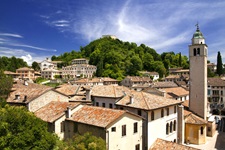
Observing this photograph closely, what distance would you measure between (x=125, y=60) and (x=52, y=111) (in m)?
96.1

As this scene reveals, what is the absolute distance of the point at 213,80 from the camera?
57.5m

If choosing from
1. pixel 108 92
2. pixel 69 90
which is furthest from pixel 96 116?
pixel 69 90

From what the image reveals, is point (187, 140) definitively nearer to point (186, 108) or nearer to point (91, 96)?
point (186, 108)

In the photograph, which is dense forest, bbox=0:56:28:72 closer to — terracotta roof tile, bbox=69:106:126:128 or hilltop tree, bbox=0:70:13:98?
hilltop tree, bbox=0:70:13:98

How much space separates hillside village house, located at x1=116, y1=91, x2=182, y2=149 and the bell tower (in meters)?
8.59

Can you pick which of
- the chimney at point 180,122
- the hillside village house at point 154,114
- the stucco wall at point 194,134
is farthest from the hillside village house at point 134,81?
the hillside village house at point 154,114

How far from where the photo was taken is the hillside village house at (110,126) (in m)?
18.2

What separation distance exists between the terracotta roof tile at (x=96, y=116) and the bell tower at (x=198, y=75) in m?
19.4

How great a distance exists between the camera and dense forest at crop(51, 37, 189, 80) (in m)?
107

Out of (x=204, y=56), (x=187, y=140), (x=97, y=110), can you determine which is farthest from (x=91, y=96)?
(x=204, y=56)

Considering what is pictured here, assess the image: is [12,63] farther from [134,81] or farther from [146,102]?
[146,102]

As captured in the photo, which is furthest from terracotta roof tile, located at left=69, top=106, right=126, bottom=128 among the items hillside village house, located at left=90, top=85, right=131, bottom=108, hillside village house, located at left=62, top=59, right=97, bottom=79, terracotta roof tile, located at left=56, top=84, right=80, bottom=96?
hillside village house, located at left=62, top=59, right=97, bottom=79

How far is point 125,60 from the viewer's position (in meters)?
117

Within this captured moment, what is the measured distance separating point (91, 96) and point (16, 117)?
17.1 meters
